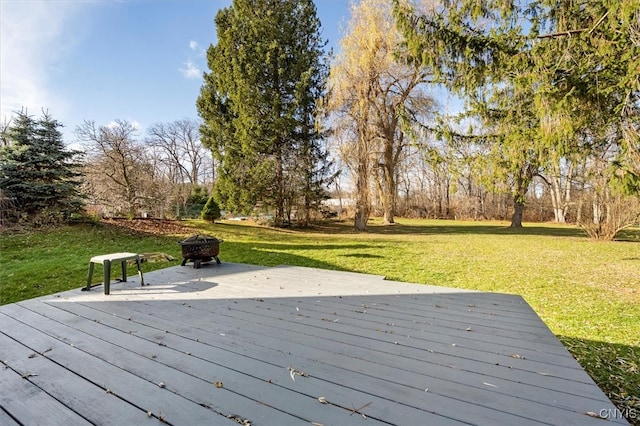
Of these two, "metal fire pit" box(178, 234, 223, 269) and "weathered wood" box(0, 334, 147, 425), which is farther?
"metal fire pit" box(178, 234, 223, 269)

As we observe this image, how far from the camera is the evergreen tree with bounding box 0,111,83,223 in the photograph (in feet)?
A: 28.5

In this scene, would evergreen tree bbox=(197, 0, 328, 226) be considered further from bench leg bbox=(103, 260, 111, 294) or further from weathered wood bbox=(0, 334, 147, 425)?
weathered wood bbox=(0, 334, 147, 425)

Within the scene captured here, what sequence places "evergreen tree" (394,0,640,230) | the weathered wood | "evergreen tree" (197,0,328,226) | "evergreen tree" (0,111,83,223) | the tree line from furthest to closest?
"evergreen tree" (197,0,328,226) → "evergreen tree" (0,111,83,223) → the tree line → "evergreen tree" (394,0,640,230) → the weathered wood

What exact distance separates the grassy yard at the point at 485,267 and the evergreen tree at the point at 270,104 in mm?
3245

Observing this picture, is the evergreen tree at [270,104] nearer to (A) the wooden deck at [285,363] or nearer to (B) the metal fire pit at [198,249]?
(B) the metal fire pit at [198,249]

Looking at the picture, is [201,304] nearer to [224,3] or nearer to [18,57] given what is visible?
[18,57]

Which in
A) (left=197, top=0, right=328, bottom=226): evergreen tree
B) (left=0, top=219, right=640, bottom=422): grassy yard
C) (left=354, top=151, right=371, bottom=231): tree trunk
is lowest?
(left=0, top=219, right=640, bottom=422): grassy yard

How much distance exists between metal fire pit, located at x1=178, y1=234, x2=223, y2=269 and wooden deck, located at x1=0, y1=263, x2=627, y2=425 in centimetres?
137

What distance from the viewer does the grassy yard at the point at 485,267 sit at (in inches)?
121

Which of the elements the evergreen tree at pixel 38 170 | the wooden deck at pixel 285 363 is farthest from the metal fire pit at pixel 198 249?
the evergreen tree at pixel 38 170

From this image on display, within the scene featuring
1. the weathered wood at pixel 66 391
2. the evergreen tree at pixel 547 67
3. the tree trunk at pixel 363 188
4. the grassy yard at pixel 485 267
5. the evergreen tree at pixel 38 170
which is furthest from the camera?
the tree trunk at pixel 363 188

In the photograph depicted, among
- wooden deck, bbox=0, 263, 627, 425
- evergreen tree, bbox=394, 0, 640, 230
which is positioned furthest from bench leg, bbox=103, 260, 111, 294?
evergreen tree, bbox=394, 0, 640, 230

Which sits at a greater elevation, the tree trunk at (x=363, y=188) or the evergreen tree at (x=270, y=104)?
the evergreen tree at (x=270, y=104)

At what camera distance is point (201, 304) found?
2883 mm
